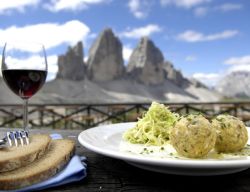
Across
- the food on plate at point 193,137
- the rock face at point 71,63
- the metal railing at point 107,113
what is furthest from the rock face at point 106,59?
the food on plate at point 193,137

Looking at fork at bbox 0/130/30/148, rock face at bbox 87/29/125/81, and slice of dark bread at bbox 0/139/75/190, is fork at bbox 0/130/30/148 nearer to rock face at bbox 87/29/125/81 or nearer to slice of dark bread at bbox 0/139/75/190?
slice of dark bread at bbox 0/139/75/190

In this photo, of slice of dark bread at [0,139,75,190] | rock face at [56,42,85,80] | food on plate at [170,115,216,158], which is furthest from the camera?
rock face at [56,42,85,80]

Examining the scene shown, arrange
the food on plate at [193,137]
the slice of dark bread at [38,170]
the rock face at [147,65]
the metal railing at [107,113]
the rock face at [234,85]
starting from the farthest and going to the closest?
the rock face at [234,85]
the rock face at [147,65]
the metal railing at [107,113]
the food on plate at [193,137]
the slice of dark bread at [38,170]

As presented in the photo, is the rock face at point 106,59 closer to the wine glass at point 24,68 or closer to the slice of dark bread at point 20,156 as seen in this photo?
the wine glass at point 24,68

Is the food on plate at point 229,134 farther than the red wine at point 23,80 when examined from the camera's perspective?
No

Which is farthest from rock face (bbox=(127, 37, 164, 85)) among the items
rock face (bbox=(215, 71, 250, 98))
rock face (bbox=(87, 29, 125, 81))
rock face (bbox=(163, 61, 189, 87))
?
rock face (bbox=(215, 71, 250, 98))

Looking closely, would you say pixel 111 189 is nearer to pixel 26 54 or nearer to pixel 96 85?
pixel 26 54

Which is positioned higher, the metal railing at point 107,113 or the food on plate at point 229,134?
the food on plate at point 229,134

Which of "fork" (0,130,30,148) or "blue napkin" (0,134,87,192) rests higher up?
"fork" (0,130,30,148)
